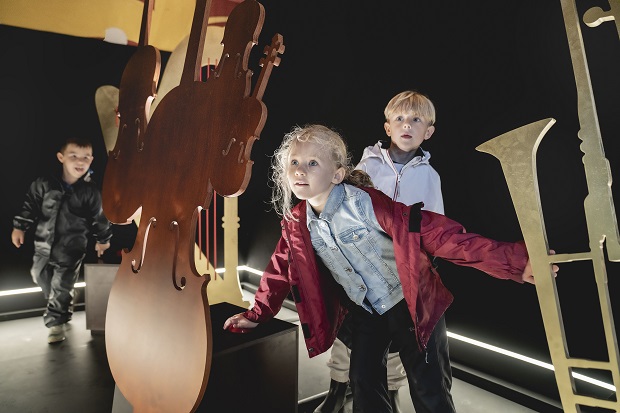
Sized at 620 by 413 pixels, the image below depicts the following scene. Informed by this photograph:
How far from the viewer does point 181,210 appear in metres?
1.18

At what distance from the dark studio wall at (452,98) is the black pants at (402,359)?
0.80m

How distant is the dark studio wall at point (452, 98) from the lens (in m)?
1.71

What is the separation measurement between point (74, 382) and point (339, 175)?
1724 mm

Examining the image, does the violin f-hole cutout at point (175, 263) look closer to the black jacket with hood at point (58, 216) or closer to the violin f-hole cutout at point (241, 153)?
the violin f-hole cutout at point (241, 153)

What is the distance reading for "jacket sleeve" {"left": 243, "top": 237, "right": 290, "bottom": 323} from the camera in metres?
1.39

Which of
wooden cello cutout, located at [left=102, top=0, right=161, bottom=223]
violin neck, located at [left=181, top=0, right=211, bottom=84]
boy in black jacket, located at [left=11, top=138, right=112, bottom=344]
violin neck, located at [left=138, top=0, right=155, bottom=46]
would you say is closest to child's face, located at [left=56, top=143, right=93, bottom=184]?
boy in black jacket, located at [left=11, top=138, right=112, bottom=344]

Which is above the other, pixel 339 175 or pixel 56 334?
pixel 339 175

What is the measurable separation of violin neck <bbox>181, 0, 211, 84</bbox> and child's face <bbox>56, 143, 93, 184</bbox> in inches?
74.9

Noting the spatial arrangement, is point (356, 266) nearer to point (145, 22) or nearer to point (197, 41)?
point (197, 41)

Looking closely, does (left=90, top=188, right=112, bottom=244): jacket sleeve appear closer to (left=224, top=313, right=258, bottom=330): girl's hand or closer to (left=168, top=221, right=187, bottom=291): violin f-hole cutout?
(left=224, top=313, right=258, bottom=330): girl's hand

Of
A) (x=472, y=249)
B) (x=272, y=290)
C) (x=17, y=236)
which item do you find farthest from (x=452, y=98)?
(x=17, y=236)

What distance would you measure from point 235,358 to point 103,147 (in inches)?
107

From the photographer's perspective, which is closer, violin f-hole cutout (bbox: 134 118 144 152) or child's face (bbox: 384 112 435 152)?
violin f-hole cutout (bbox: 134 118 144 152)

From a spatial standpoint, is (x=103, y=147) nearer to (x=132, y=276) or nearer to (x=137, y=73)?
(x=137, y=73)
